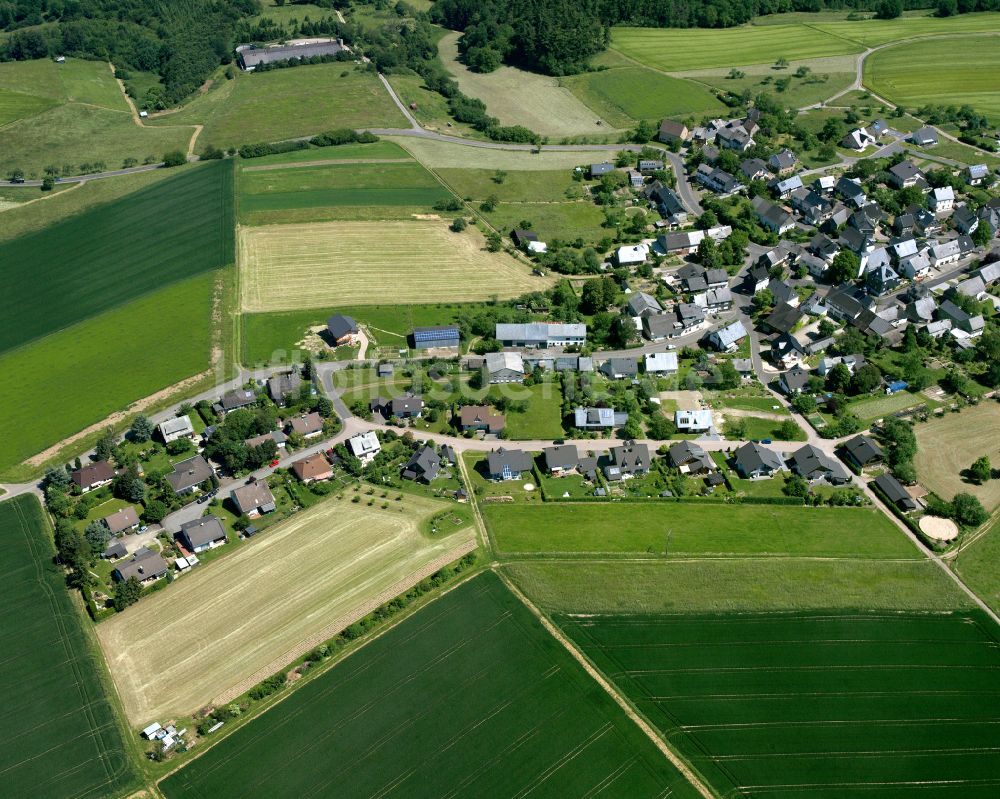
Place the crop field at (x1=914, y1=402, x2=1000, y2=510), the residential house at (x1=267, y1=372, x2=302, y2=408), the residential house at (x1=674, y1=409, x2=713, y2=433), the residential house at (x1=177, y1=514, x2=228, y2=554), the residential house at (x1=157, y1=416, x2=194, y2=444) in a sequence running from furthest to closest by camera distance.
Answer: the residential house at (x1=267, y1=372, x2=302, y2=408), the residential house at (x1=674, y1=409, x2=713, y2=433), the residential house at (x1=157, y1=416, x2=194, y2=444), the crop field at (x1=914, y1=402, x2=1000, y2=510), the residential house at (x1=177, y1=514, x2=228, y2=554)

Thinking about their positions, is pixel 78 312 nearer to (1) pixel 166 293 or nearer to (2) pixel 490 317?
(1) pixel 166 293

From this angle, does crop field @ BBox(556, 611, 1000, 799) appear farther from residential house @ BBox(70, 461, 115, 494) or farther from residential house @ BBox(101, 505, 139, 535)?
residential house @ BBox(70, 461, 115, 494)

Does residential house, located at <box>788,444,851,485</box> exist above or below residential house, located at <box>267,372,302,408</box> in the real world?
below

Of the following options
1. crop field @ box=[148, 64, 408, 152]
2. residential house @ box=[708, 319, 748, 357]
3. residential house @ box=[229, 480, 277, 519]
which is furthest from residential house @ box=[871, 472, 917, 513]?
crop field @ box=[148, 64, 408, 152]

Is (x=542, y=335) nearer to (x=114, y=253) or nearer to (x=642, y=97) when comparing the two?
(x=114, y=253)

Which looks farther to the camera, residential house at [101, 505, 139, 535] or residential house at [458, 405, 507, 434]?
residential house at [458, 405, 507, 434]

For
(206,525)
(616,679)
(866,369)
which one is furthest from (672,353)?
(206,525)

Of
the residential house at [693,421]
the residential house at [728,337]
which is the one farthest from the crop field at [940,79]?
the residential house at [693,421]

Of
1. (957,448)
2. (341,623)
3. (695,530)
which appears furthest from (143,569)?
(957,448)
